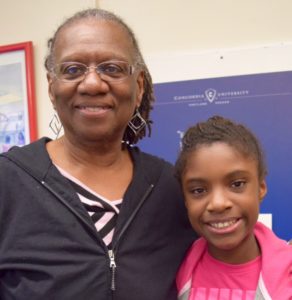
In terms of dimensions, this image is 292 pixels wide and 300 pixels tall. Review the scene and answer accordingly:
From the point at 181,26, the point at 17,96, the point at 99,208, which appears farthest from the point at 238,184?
Answer: the point at 17,96

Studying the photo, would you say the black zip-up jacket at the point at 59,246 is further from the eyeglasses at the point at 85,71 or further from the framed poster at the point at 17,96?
the framed poster at the point at 17,96

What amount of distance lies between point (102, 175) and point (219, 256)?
37 centimetres

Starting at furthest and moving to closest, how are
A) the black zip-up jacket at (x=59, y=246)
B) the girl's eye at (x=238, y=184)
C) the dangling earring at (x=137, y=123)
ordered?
the dangling earring at (x=137, y=123) → the girl's eye at (x=238, y=184) → the black zip-up jacket at (x=59, y=246)

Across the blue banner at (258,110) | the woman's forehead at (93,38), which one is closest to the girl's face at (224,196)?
the woman's forehead at (93,38)

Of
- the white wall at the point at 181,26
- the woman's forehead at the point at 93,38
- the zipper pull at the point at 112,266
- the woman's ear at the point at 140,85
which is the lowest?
the zipper pull at the point at 112,266

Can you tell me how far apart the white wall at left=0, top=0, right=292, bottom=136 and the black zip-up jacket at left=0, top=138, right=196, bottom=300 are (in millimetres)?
880

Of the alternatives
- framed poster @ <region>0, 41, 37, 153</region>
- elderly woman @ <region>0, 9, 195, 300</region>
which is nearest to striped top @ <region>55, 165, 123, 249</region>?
elderly woman @ <region>0, 9, 195, 300</region>

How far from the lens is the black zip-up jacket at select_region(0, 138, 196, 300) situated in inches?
35.7

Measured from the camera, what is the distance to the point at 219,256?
1.08 m

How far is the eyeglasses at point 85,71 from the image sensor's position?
0.98 m

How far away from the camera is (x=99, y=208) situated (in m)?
0.99

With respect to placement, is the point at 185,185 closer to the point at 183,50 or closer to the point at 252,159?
the point at 252,159

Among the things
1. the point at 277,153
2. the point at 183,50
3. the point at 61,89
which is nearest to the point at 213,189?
the point at 61,89

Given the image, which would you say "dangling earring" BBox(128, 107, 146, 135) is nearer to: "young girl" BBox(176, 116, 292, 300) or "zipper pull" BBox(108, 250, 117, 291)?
"young girl" BBox(176, 116, 292, 300)
